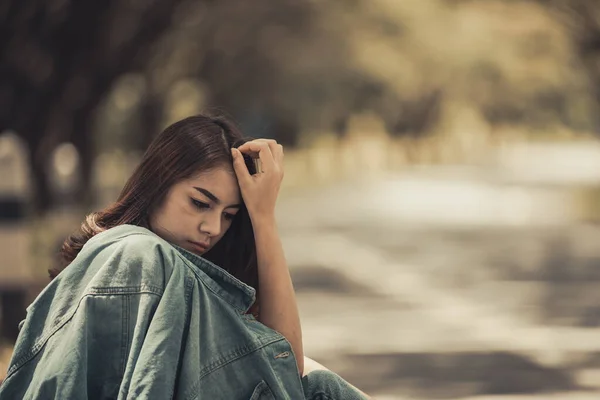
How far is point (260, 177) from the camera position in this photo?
3.85 metres

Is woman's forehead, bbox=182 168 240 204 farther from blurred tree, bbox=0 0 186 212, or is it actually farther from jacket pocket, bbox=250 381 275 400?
blurred tree, bbox=0 0 186 212

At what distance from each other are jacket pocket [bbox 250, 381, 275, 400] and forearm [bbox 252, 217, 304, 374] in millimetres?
374

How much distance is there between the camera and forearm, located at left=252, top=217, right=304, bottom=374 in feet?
12.7

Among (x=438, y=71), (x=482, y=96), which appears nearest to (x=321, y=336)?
(x=438, y=71)

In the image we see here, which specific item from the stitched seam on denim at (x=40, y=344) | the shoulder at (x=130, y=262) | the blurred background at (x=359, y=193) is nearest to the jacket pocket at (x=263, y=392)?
the shoulder at (x=130, y=262)

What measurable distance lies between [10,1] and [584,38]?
685 inches

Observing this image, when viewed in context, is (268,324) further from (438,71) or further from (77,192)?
(438,71)

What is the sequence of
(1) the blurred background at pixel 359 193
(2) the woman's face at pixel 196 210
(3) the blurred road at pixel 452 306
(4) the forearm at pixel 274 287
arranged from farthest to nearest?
(1) the blurred background at pixel 359 193
(3) the blurred road at pixel 452 306
(4) the forearm at pixel 274 287
(2) the woman's face at pixel 196 210

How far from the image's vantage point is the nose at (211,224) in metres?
3.77

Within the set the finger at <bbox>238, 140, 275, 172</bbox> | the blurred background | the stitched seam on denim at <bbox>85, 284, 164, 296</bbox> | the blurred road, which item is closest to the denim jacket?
the stitched seam on denim at <bbox>85, 284, 164, 296</bbox>

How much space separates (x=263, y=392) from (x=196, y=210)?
0.55 m

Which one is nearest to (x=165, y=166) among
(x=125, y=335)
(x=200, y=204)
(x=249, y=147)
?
(x=200, y=204)

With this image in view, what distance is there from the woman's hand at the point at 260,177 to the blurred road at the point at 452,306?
431 cm

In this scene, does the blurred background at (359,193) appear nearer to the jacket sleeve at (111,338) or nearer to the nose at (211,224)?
the nose at (211,224)
